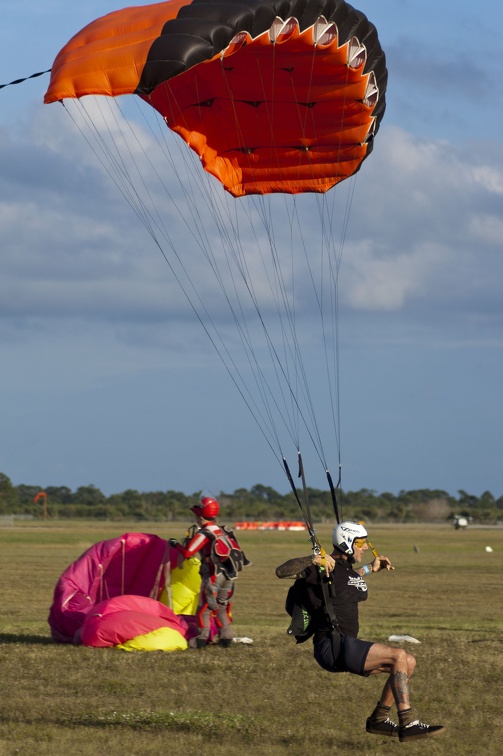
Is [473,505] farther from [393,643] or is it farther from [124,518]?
[393,643]

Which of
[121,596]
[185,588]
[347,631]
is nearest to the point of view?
[347,631]

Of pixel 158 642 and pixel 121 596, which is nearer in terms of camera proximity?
pixel 158 642

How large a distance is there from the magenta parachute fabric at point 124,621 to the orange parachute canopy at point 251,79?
18.6 feet

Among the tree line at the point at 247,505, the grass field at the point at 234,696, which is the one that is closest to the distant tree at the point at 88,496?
the tree line at the point at 247,505

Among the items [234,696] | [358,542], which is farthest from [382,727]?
[234,696]

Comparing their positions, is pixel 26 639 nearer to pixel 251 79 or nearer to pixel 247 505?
pixel 251 79

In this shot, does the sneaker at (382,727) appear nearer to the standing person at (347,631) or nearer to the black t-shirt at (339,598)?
the standing person at (347,631)

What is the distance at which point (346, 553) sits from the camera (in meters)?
9.13

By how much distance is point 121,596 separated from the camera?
14.3m

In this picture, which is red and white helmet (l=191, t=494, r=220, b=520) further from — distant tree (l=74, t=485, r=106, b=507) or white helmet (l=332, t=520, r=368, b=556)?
distant tree (l=74, t=485, r=106, b=507)

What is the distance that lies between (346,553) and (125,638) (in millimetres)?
5387

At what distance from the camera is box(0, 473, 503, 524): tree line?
114 metres

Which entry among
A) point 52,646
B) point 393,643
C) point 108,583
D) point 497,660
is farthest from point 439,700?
point 108,583

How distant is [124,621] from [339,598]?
17.8 ft
